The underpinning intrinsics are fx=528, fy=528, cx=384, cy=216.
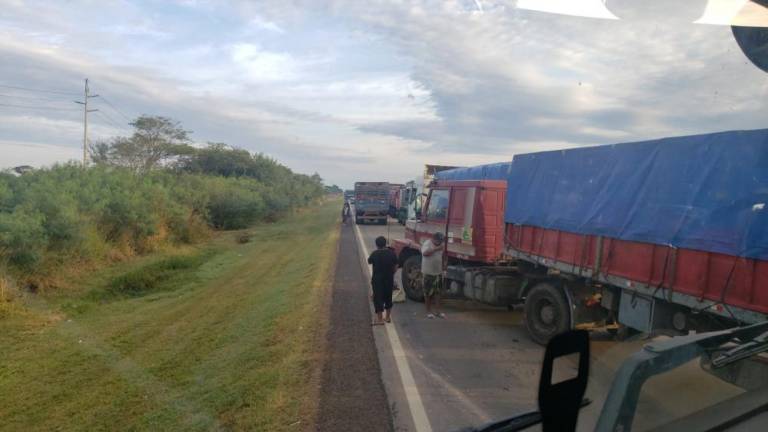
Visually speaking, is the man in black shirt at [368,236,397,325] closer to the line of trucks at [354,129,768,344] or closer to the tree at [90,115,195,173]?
the line of trucks at [354,129,768,344]

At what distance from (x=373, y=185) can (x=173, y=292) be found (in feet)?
73.2

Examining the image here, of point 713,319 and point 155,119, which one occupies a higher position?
point 155,119

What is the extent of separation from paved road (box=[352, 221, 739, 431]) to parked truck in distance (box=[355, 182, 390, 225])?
2555 centimetres

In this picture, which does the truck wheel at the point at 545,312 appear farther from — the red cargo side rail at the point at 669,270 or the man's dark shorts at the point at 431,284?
the man's dark shorts at the point at 431,284

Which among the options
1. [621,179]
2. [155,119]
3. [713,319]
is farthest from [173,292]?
[155,119]

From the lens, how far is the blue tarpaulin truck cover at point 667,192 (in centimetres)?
462

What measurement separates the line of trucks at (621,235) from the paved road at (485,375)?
18.5 inches

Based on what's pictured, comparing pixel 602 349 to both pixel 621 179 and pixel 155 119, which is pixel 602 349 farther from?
pixel 155 119

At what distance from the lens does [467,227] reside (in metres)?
9.11

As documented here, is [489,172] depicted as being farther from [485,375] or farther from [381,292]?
[485,375]

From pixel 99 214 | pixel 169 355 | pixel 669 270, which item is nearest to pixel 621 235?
pixel 669 270

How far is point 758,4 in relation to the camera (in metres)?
2.87

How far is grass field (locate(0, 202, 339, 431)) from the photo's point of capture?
17.6 feet

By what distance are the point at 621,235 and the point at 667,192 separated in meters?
0.70
